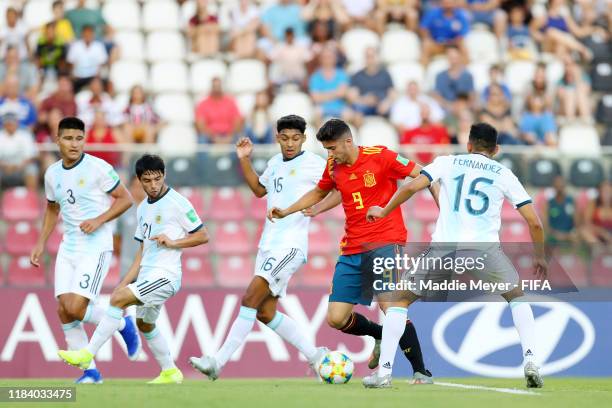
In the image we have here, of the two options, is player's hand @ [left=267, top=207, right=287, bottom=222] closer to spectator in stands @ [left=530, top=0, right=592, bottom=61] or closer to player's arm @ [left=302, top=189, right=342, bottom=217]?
player's arm @ [left=302, top=189, right=342, bottom=217]

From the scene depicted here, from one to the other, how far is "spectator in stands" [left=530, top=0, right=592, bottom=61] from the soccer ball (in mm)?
9792

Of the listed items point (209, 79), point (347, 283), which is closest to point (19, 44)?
point (209, 79)

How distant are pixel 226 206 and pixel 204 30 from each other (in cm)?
467

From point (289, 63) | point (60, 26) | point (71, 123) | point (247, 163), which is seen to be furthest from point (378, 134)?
point (71, 123)

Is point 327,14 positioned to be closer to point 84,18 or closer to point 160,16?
point 160,16

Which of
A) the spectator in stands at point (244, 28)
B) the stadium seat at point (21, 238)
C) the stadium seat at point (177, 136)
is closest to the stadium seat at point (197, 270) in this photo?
the stadium seat at point (21, 238)

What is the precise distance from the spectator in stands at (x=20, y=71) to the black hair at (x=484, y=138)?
966 cm

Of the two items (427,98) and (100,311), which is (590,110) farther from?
(100,311)

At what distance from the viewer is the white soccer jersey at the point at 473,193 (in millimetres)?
10039

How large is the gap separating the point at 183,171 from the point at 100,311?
12.0 ft

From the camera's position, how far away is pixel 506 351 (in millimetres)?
14578

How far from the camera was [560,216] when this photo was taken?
15.4 metres

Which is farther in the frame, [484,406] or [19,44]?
[19,44]

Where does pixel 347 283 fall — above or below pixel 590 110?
below
